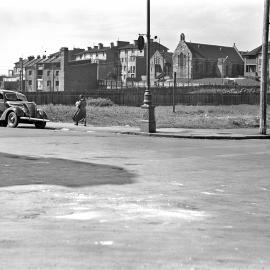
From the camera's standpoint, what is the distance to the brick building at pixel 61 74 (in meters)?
118

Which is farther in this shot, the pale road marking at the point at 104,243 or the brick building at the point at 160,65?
the brick building at the point at 160,65

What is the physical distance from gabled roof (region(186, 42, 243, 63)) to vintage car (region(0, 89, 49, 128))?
10934 centimetres

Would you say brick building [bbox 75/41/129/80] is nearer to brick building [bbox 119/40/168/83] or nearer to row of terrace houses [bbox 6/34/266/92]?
row of terrace houses [bbox 6/34/266/92]

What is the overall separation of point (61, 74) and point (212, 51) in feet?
139

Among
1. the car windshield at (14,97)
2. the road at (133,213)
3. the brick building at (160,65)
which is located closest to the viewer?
the road at (133,213)

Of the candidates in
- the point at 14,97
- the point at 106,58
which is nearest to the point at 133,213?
the point at 14,97

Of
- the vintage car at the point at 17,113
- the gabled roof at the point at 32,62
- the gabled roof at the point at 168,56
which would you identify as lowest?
the vintage car at the point at 17,113

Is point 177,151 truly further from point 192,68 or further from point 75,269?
point 192,68

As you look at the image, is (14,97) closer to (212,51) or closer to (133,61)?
(212,51)

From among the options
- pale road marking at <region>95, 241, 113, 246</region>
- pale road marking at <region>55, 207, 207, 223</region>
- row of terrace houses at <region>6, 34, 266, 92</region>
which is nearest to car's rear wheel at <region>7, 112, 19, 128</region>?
pale road marking at <region>55, 207, 207, 223</region>

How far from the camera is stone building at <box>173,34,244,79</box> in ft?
441

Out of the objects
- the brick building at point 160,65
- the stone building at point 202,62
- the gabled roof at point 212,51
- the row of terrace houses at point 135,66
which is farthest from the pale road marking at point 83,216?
the brick building at point 160,65

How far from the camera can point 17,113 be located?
90.0 feet

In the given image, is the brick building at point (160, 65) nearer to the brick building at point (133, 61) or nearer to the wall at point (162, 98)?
the brick building at point (133, 61)
